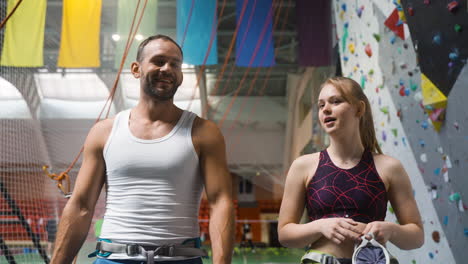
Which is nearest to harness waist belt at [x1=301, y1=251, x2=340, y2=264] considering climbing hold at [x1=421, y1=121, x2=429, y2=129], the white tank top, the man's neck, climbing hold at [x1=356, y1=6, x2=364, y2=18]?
the white tank top

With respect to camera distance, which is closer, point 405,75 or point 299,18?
point 405,75

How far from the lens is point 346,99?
152 centimetres

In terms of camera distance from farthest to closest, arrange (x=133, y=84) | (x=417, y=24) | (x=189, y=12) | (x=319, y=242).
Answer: (x=133, y=84), (x=189, y=12), (x=417, y=24), (x=319, y=242)

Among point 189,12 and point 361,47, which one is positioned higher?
point 189,12

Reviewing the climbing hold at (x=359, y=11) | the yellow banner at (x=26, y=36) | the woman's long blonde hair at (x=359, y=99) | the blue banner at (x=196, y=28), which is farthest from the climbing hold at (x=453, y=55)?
the yellow banner at (x=26, y=36)

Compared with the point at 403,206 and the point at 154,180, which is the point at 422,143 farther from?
the point at 154,180

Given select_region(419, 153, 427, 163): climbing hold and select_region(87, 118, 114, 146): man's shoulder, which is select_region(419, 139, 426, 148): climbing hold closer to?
select_region(419, 153, 427, 163): climbing hold

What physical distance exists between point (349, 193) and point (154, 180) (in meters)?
0.59

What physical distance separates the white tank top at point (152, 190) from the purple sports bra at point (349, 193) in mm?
380

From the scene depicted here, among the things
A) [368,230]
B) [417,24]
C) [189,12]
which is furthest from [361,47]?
[368,230]

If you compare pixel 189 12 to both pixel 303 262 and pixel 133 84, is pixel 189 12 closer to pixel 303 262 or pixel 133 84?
pixel 133 84

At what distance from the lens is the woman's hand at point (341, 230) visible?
132 centimetres

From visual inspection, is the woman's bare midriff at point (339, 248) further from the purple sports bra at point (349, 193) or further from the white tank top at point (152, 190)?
the white tank top at point (152, 190)

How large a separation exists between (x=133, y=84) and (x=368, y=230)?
792 cm
